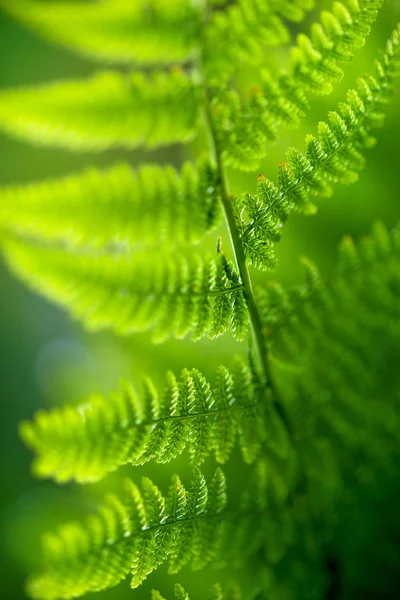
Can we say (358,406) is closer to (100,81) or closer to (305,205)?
(305,205)

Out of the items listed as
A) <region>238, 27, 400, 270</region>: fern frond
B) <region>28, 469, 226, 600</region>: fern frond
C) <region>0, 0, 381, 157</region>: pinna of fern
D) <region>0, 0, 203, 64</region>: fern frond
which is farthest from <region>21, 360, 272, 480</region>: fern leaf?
<region>0, 0, 203, 64</region>: fern frond

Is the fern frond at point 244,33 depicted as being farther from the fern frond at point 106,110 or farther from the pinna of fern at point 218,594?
the pinna of fern at point 218,594

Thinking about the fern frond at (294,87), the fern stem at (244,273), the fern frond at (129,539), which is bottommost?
the fern frond at (129,539)

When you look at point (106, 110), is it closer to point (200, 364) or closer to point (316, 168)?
point (316, 168)

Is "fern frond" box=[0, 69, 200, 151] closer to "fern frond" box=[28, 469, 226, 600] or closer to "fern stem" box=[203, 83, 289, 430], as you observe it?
"fern stem" box=[203, 83, 289, 430]

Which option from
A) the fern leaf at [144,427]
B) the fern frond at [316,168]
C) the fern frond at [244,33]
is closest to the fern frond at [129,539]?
the fern leaf at [144,427]
